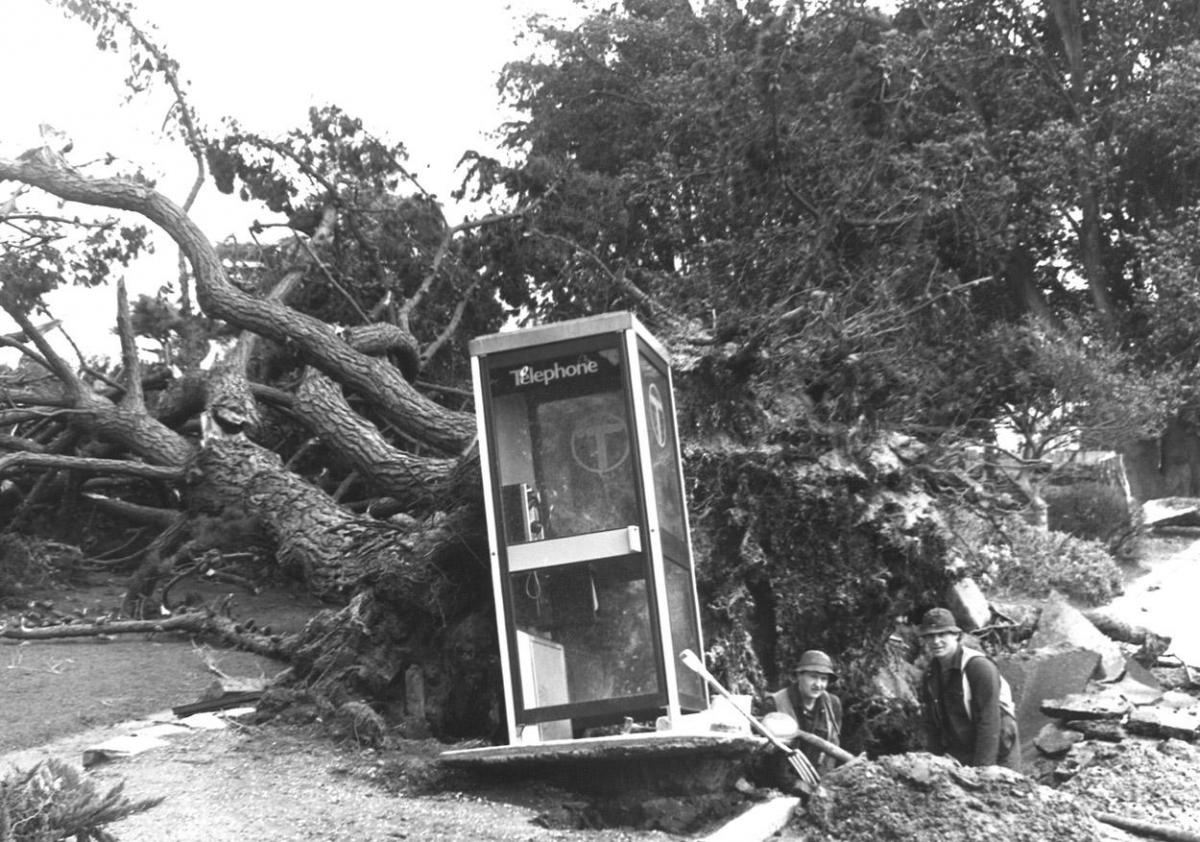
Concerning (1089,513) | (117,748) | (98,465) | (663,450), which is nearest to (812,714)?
(663,450)

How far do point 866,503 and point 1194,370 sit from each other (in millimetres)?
12931

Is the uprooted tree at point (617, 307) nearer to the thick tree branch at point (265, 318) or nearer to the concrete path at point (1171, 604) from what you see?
the thick tree branch at point (265, 318)

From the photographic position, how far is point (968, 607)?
12109 millimetres

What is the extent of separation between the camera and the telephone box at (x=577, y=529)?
661 cm

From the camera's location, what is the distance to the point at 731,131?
1594 cm

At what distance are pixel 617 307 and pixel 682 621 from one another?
9.61 meters

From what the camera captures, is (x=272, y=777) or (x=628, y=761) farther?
(x=272, y=777)

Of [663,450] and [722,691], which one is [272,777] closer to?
[722,691]

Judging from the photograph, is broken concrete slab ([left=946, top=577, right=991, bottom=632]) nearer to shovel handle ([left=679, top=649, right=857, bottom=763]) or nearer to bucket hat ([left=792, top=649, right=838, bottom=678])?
bucket hat ([left=792, top=649, right=838, bottom=678])

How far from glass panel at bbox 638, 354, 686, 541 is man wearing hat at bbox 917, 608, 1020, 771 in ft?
5.17

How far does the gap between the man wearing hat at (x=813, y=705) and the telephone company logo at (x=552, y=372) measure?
6.84 ft

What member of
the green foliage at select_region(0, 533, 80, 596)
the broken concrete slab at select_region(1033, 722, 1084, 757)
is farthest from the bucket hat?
the green foliage at select_region(0, 533, 80, 596)

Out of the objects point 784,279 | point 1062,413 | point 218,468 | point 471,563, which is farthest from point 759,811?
point 1062,413

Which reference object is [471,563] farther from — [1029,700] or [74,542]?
[74,542]
